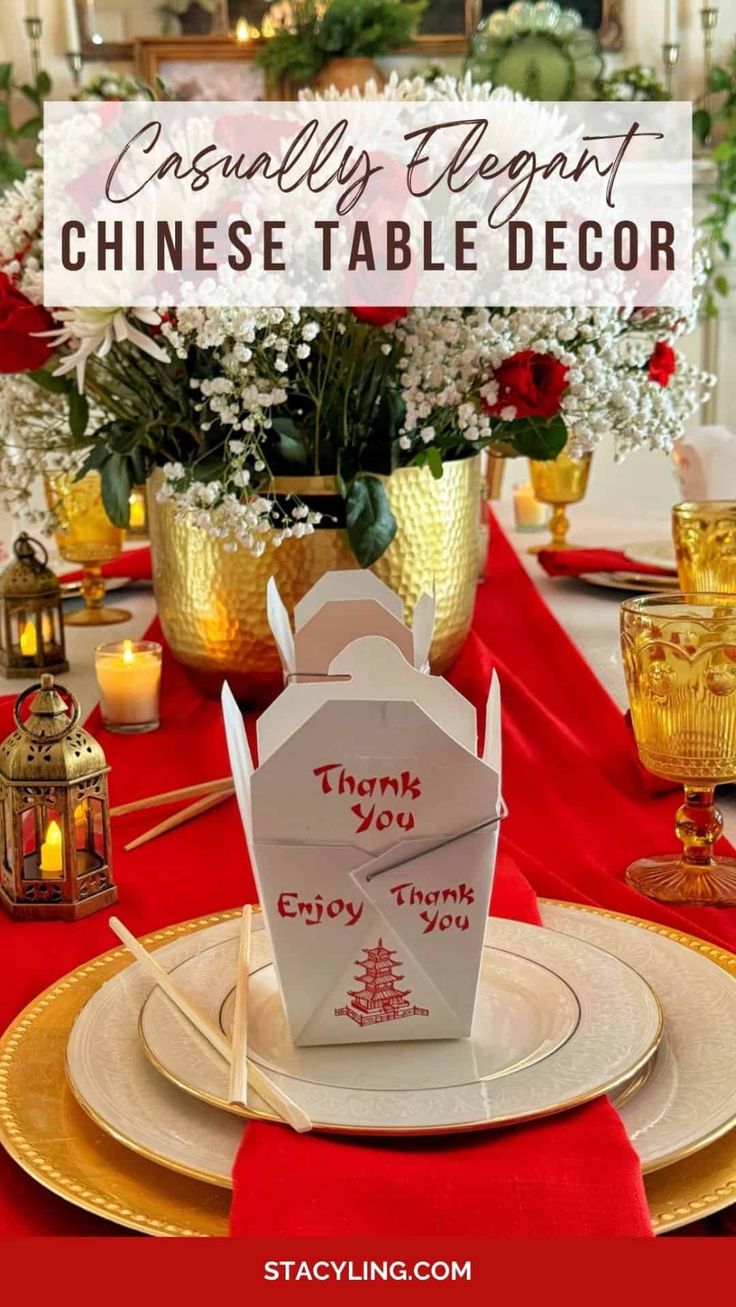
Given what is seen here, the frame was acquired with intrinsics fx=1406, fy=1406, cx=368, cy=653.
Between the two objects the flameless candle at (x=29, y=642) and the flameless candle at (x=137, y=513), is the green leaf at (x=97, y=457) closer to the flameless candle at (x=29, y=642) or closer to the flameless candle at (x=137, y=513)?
the flameless candle at (x=29, y=642)

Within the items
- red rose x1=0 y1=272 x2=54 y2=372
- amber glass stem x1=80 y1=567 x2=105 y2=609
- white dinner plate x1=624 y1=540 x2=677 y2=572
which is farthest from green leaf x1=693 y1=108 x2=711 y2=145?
red rose x1=0 y1=272 x2=54 y2=372

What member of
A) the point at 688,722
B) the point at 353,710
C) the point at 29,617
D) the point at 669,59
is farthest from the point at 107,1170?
the point at 669,59

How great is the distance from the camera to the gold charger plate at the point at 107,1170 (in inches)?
18.0

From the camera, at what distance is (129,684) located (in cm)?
114

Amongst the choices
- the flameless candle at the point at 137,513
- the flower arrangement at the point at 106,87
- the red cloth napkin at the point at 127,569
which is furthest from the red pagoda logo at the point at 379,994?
the flower arrangement at the point at 106,87

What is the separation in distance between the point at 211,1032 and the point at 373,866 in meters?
0.09

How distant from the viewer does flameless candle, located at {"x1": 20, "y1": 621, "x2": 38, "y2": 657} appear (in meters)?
1.33

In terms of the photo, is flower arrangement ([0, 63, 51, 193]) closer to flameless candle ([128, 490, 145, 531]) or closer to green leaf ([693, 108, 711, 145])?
green leaf ([693, 108, 711, 145])

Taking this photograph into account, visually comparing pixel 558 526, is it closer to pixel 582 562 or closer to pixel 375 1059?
pixel 582 562

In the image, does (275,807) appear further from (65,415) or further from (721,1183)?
(65,415)

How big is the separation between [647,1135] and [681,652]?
0.36m

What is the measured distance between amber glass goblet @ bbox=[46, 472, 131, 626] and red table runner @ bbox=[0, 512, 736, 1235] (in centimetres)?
23

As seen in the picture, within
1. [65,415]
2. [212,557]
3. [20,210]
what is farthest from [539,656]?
[20,210]

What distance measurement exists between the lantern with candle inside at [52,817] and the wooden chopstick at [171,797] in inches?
6.0
